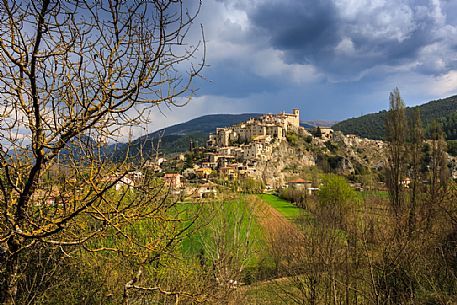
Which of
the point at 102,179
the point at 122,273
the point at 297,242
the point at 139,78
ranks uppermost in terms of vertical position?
the point at 139,78

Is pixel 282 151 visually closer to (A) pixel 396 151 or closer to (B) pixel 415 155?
(A) pixel 396 151

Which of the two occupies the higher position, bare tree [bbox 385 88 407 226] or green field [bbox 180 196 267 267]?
bare tree [bbox 385 88 407 226]

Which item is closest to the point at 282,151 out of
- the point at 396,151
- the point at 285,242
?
the point at 396,151

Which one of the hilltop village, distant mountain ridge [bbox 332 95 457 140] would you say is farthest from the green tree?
distant mountain ridge [bbox 332 95 457 140]

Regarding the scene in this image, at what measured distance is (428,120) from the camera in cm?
8831

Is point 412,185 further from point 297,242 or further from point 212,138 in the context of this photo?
point 212,138

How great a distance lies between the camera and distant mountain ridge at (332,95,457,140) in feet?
257

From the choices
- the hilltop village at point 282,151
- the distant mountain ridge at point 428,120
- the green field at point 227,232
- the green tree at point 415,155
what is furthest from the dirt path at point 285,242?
the distant mountain ridge at point 428,120

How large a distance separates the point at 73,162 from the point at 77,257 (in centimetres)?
361

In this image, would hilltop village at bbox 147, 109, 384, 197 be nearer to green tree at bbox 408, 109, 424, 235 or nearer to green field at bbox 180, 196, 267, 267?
green tree at bbox 408, 109, 424, 235

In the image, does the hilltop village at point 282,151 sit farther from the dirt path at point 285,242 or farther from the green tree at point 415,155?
the dirt path at point 285,242

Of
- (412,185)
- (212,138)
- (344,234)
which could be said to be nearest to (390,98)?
(412,185)

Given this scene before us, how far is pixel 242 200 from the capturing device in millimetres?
16531

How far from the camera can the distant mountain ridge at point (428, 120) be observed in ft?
257
